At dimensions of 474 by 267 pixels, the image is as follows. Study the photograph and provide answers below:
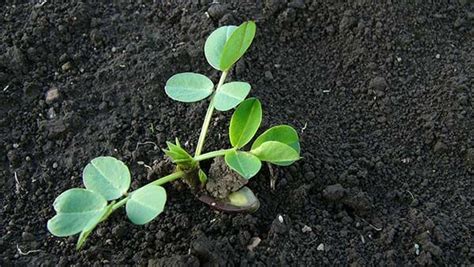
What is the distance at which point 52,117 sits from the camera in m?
1.61

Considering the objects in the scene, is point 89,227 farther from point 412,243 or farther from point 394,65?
point 394,65

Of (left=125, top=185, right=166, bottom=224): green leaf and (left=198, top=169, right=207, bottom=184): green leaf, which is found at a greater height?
(left=125, top=185, right=166, bottom=224): green leaf

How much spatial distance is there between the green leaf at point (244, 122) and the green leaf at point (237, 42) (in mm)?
98

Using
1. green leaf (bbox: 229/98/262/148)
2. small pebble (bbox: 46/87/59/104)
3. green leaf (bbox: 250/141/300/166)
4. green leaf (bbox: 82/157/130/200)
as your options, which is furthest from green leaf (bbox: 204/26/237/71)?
small pebble (bbox: 46/87/59/104)

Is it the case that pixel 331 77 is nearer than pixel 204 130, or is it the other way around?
pixel 204 130

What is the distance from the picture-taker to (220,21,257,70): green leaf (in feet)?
4.33

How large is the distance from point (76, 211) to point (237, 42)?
1.51ft

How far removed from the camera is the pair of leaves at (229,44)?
52.1 inches

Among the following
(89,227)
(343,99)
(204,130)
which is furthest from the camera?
(343,99)

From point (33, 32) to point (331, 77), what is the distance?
79 cm

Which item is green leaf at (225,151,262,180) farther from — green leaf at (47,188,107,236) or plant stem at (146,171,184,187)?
green leaf at (47,188,107,236)

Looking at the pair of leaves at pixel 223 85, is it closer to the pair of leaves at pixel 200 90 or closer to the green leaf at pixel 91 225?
the pair of leaves at pixel 200 90

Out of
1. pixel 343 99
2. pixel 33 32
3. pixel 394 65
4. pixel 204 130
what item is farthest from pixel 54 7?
pixel 394 65

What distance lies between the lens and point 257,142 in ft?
4.47
